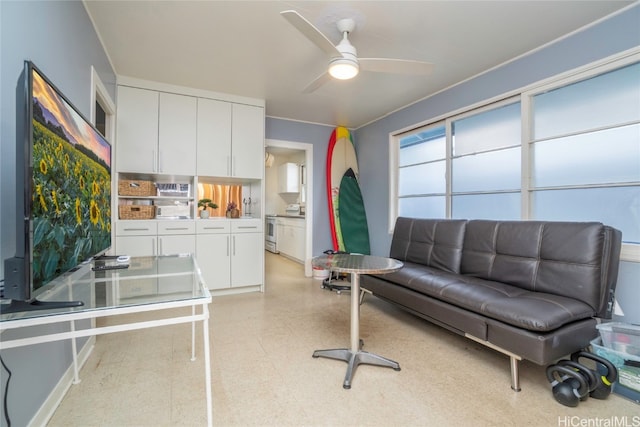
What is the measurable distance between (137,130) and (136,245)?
130cm

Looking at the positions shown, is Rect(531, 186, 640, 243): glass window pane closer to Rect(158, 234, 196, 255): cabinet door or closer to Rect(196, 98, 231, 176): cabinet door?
Rect(196, 98, 231, 176): cabinet door

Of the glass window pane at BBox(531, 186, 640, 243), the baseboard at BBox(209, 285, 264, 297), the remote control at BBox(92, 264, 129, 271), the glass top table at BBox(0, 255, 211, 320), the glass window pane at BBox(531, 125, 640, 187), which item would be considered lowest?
the baseboard at BBox(209, 285, 264, 297)

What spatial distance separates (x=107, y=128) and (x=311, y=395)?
329 cm

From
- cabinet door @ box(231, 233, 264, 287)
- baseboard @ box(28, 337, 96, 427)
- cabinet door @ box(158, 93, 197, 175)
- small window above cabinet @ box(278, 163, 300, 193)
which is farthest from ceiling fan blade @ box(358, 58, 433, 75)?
small window above cabinet @ box(278, 163, 300, 193)

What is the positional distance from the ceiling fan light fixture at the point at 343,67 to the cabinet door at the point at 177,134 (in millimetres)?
2141

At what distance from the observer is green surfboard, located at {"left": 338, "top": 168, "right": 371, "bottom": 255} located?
15.1 ft

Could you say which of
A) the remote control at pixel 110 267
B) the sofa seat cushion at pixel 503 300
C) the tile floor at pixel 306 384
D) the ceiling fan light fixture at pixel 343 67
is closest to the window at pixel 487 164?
the sofa seat cushion at pixel 503 300

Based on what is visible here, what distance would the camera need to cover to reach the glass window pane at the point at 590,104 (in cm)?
212

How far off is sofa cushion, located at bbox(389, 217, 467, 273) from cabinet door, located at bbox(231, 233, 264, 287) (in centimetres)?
175

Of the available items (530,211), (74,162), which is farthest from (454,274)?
(74,162)

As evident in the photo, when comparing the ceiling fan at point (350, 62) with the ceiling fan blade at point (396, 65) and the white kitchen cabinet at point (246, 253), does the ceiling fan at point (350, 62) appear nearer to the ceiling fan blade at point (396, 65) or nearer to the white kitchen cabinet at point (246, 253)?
the ceiling fan blade at point (396, 65)

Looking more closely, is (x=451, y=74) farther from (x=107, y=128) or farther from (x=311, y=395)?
(x=107, y=128)

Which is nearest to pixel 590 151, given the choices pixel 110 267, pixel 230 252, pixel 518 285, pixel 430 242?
pixel 518 285

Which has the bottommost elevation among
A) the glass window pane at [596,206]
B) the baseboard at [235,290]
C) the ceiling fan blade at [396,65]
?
the baseboard at [235,290]
